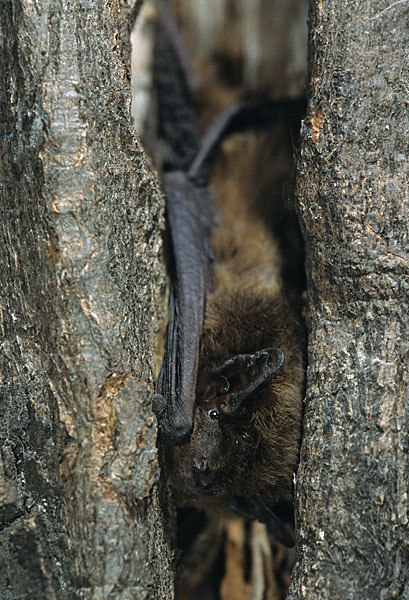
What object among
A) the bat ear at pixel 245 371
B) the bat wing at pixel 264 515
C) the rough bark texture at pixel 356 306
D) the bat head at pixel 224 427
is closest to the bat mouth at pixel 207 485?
the bat head at pixel 224 427

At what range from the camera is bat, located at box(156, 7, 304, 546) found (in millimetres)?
1987

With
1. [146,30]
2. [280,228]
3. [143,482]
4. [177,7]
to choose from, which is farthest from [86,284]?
[177,7]

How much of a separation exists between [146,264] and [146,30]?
1.57 m

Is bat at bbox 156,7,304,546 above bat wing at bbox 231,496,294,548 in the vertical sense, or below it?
above

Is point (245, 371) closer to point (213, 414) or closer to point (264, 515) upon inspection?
point (213, 414)

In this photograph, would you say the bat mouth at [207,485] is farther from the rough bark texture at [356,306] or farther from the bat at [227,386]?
the rough bark texture at [356,306]

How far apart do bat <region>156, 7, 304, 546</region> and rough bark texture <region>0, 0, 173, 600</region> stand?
10.5 inches

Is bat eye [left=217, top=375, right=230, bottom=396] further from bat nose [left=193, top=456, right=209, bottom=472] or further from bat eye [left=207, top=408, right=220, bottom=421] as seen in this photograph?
bat nose [left=193, top=456, right=209, bottom=472]

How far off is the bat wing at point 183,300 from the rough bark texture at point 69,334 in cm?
20

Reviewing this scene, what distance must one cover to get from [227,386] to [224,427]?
136 mm

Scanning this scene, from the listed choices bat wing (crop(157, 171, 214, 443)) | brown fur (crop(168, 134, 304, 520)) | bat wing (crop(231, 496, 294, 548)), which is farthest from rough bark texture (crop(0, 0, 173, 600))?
bat wing (crop(231, 496, 294, 548))

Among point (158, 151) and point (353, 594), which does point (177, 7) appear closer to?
point (158, 151)

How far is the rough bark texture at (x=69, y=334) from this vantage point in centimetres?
162

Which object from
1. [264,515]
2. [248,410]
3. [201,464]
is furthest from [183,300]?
[264,515]
